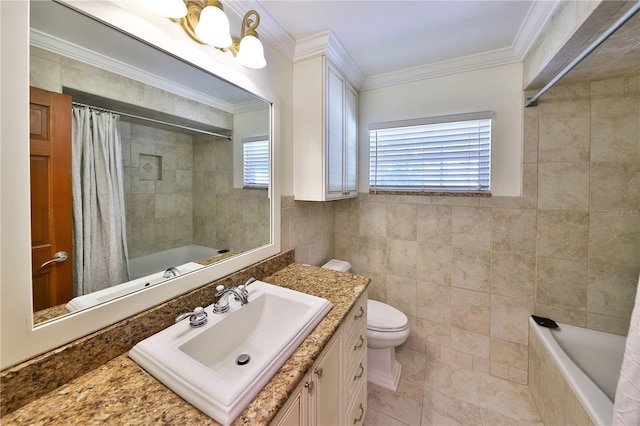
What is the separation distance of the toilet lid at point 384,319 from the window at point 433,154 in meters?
1.00

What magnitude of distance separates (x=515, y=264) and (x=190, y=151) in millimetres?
2226

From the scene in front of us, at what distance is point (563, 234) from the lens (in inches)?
64.7

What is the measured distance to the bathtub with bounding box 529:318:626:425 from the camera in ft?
3.87

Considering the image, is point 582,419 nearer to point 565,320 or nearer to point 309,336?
point 565,320

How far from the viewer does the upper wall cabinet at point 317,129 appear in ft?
5.24

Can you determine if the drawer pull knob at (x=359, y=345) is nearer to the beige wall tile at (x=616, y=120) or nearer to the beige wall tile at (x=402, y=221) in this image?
the beige wall tile at (x=402, y=221)

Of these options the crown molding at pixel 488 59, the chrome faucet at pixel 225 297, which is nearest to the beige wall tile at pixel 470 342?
the chrome faucet at pixel 225 297

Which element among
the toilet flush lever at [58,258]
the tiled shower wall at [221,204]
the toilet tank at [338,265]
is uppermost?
the tiled shower wall at [221,204]

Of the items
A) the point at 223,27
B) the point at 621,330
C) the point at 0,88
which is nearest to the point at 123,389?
the point at 0,88

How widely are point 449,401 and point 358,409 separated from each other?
2.59 ft

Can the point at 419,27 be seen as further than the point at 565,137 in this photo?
No

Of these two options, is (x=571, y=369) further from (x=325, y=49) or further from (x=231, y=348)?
(x=325, y=49)

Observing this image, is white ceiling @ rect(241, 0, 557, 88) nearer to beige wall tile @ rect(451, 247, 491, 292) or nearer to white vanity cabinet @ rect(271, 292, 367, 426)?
beige wall tile @ rect(451, 247, 491, 292)

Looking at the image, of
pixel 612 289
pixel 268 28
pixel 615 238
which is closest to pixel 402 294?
pixel 612 289
